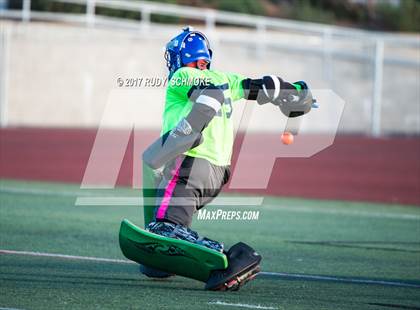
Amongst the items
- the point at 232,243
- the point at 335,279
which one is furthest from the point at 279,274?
the point at 232,243

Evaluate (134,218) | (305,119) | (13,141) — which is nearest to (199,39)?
(134,218)

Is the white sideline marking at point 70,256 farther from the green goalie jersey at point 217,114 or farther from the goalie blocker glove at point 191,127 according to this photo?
the green goalie jersey at point 217,114

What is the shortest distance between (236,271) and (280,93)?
1.31 m

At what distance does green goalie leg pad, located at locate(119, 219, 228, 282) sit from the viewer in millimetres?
6973

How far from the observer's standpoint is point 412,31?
1200 inches

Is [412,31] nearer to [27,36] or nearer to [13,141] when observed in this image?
[27,36]

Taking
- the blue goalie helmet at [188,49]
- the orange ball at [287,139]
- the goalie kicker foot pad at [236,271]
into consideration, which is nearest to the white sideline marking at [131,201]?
the blue goalie helmet at [188,49]

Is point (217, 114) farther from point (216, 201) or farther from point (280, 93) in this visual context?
point (216, 201)

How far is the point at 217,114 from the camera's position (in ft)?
23.5

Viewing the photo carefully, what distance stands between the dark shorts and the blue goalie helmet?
2.45 ft

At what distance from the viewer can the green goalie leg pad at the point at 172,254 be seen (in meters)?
6.97

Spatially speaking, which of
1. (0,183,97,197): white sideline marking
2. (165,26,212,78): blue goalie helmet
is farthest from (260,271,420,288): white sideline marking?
(0,183,97,197): white sideline marking

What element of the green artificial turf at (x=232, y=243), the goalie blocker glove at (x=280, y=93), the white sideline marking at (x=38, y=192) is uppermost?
the goalie blocker glove at (x=280, y=93)

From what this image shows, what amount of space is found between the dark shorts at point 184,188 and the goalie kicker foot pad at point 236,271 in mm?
456
